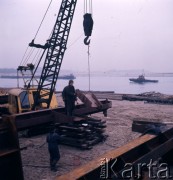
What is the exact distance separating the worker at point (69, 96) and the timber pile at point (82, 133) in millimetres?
768

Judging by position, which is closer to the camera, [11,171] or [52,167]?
[11,171]

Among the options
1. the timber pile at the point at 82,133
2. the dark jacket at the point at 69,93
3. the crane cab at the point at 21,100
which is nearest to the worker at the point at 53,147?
the timber pile at the point at 82,133

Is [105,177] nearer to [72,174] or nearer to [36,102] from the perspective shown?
[72,174]

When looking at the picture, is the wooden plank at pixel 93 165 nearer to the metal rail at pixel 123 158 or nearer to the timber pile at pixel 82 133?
the metal rail at pixel 123 158

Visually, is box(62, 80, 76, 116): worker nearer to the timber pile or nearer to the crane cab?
the timber pile

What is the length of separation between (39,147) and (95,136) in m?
2.43

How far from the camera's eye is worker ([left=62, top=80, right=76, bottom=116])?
11.6 m

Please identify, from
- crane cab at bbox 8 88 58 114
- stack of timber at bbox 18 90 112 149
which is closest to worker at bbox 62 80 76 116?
stack of timber at bbox 18 90 112 149

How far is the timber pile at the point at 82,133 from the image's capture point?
10.3 metres

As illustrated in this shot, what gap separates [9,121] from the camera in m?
6.00

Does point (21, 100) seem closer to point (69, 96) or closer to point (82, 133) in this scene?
point (69, 96)

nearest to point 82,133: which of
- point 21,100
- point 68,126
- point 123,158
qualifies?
point 68,126

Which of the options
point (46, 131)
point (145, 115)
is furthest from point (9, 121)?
point (145, 115)

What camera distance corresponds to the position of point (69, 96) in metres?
11.8
